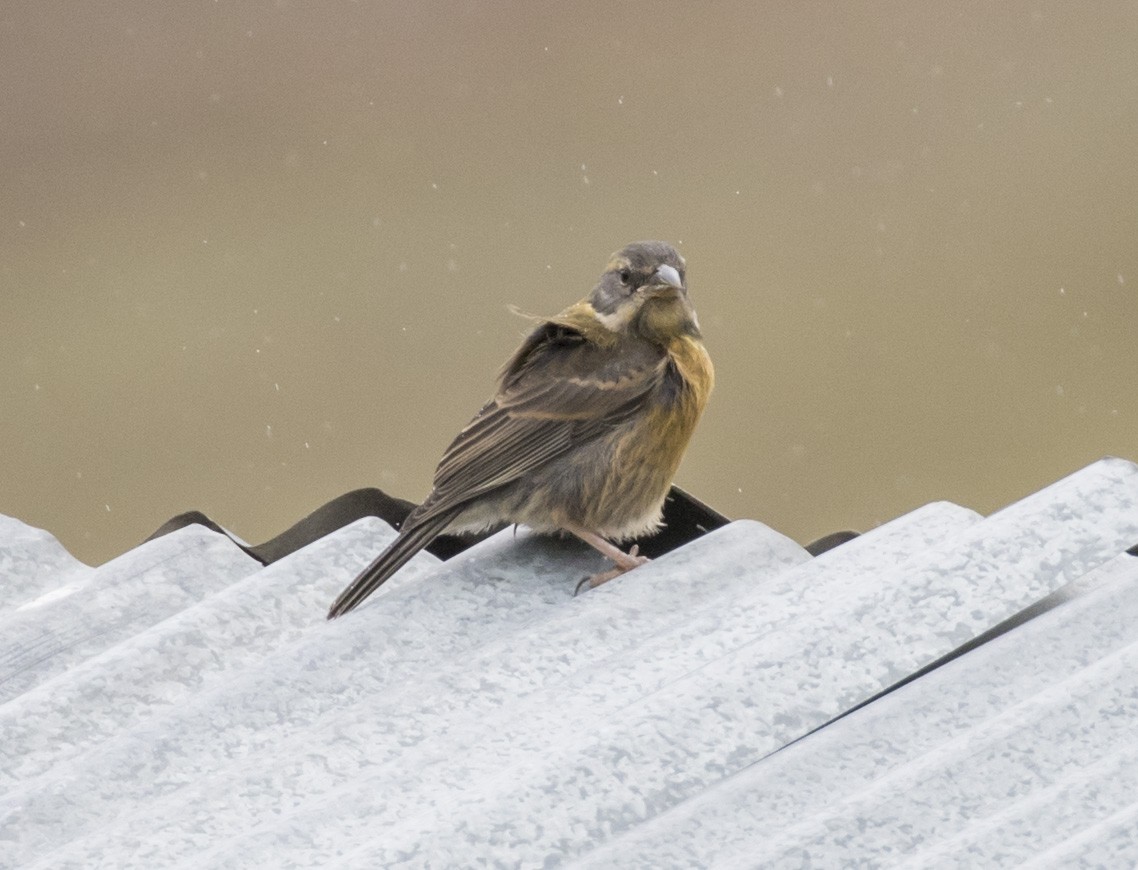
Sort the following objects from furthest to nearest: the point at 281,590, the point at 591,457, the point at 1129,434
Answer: the point at 1129,434 → the point at 591,457 → the point at 281,590

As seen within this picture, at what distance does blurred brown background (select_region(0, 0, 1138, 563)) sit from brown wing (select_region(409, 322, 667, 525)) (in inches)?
309

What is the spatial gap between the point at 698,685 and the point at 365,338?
11827 millimetres

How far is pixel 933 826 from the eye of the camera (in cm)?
241

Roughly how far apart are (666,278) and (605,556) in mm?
911

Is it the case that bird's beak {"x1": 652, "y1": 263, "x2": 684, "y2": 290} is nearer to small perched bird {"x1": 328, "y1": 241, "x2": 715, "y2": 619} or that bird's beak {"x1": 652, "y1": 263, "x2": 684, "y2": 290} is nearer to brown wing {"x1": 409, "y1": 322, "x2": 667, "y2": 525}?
small perched bird {"x1": 328, "y1": 241, "x2": 715, "y2": 619}

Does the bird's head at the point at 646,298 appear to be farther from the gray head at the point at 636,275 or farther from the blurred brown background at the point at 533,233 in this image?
the blurred brown background at the point at 533,233

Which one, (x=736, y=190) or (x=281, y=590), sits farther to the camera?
(x=736, y=190)

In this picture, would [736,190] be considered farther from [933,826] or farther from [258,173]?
[933,826]

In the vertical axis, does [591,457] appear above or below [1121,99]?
below

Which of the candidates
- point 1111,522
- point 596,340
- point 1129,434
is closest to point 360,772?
point 1111,522

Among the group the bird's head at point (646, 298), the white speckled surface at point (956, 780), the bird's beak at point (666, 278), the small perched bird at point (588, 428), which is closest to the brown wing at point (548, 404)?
the small perched bird at point (588, 428)

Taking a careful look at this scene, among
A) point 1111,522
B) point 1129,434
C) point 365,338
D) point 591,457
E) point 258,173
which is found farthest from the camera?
point 258,173

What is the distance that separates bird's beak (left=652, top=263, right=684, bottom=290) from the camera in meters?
4.32

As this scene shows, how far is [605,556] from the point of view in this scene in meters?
3.68
